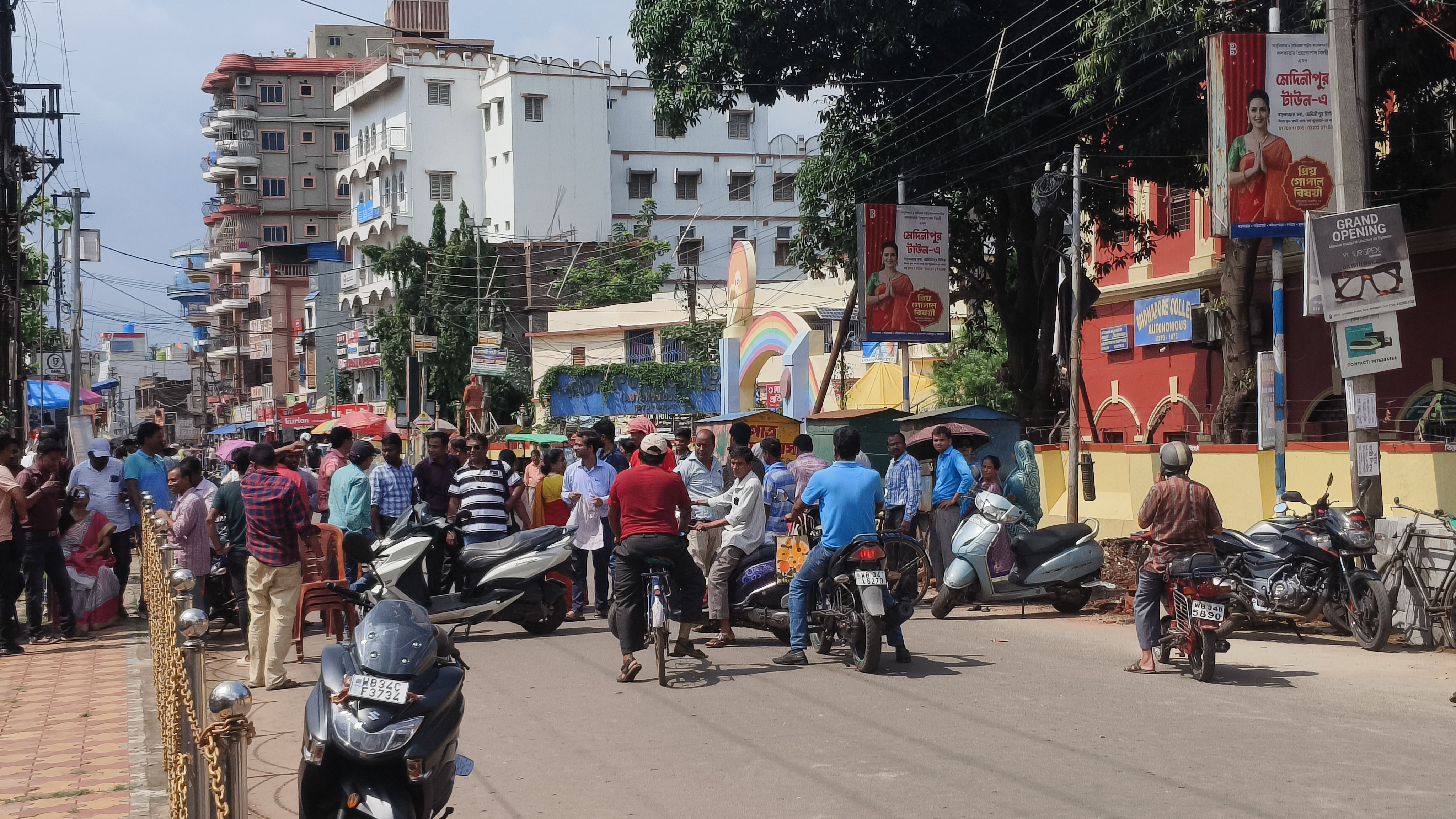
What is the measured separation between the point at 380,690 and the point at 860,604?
5.41 m

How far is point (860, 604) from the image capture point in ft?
32.9

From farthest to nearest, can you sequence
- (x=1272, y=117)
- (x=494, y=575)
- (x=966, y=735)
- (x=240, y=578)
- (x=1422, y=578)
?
(x=1272, y=117) < (x=494, y=575) < (x=240, y=578) < (x=1422, y=578) < (x=966, y=735)

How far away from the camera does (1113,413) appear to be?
2892 cm

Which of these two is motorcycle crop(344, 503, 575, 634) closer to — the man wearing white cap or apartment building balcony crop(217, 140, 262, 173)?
the man wearing white cap

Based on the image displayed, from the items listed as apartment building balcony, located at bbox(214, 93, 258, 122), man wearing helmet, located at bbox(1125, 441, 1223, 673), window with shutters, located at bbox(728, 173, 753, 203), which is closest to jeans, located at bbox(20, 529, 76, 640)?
man wearing helmet, located at bbox(1125, 441, 1223, 673)

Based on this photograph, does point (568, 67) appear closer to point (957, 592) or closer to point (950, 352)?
point (950, 352)

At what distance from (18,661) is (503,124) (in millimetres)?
60143

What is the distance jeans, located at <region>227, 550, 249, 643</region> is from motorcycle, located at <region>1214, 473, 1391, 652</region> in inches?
319

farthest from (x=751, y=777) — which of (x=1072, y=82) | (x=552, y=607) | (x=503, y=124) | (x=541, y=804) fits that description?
(x=503, y=124)

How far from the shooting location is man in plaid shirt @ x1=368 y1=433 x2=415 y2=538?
13.2 metres

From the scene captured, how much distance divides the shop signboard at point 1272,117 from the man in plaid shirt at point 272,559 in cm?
972

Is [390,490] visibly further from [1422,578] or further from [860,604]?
[1422,578]

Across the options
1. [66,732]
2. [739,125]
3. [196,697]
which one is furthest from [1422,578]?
[739,125]

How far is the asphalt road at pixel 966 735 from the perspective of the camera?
6434mm
